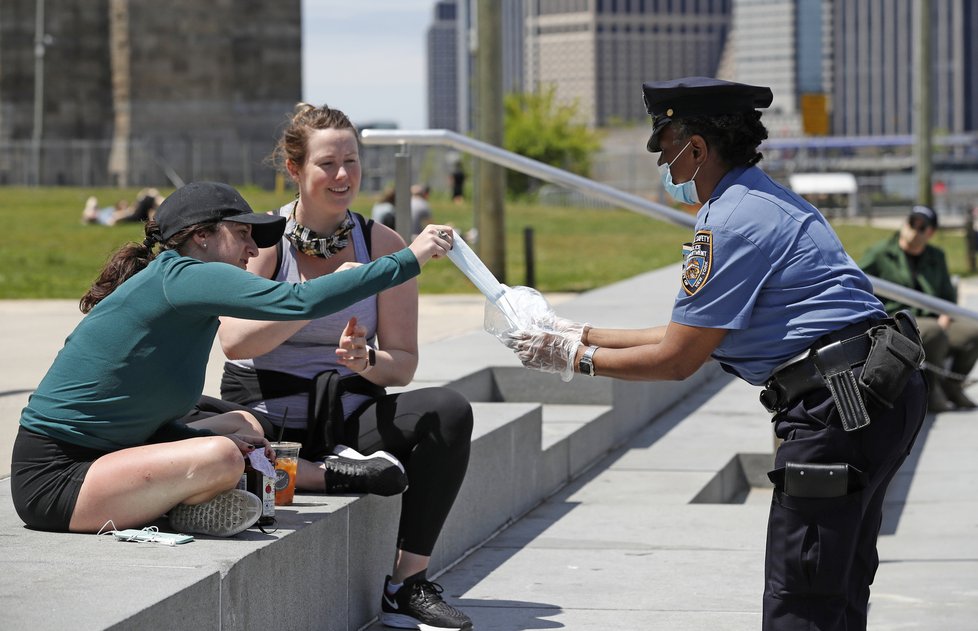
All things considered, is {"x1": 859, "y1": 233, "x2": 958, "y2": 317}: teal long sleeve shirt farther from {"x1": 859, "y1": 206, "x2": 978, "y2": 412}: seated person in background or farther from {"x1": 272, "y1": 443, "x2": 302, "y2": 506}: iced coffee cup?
{"x1": 272, "y1": 443, "x2": 302, "y2": 506}: iced coffee cup

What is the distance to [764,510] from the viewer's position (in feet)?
22.6

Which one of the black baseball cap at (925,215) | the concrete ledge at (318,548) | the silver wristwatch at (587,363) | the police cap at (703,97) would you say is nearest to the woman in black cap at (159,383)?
the concrete ledge at (318,548)

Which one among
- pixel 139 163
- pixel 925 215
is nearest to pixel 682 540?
pixel 925 215

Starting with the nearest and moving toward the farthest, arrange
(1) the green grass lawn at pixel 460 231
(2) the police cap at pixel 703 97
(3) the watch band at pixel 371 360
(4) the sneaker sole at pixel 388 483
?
(2) the police cap at pixel 703 97 < (4) the sneaker sole at pixel 388 483 < (3) the watch band at pixel 371 360 < (1) the green grass lawn at pixel 460 231

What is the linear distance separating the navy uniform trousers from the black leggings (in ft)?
4.65

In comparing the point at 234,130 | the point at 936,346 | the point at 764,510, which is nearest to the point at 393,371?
the point at 764,510

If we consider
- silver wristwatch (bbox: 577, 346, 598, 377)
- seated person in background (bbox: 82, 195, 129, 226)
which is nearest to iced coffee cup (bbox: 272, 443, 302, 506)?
silver wristwatch (bbox: 577, 346, 598, 377)

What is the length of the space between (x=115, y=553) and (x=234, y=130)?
5106 centimetres

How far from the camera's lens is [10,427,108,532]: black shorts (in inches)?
160

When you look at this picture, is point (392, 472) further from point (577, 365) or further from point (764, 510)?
point (764, 510)

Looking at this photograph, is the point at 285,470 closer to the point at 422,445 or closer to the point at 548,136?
the point at 422,445

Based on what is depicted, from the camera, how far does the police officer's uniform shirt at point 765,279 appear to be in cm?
361

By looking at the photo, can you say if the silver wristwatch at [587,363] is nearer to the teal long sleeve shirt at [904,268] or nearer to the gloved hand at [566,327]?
the gloved hand at [566,327]

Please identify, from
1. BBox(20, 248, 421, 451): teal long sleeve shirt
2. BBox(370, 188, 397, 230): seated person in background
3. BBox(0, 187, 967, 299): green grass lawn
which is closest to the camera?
BBox(20, 248, 421, 451): teal long sleeve shirt
